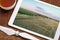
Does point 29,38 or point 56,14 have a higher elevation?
point 56,14

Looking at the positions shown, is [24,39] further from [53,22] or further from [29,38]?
[53,22]

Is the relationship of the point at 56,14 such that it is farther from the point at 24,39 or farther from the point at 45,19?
the point at 24,39

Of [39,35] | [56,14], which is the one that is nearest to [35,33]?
[39,35]
